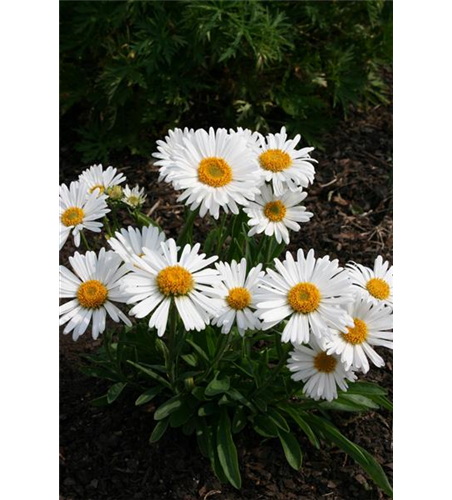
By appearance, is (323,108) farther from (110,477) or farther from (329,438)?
(110,477)

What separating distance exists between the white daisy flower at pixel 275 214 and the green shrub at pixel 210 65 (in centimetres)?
135

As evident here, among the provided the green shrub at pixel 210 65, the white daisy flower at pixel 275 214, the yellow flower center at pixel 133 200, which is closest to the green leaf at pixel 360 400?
the white daisy flower at pixel 275 214

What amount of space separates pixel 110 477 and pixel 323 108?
98.4 inches

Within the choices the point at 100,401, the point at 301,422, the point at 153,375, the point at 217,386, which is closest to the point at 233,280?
the point at 217,386

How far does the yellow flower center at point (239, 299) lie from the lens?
83.5 inches

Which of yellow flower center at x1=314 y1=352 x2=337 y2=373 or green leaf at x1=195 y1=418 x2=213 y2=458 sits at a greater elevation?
yellow flower center at x1=314 y1=352 x2=337 y2=373

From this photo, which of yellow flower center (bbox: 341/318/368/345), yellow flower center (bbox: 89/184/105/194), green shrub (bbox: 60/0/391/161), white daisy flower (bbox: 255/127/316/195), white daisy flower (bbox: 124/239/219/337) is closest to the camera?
white daisy flower (bbox: 124/239/219/337)

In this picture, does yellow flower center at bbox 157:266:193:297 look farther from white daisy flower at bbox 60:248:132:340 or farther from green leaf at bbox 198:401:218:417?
green leaf at bbox 198:401:218:417

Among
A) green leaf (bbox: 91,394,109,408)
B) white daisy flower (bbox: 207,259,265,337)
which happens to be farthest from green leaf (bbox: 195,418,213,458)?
white daisy flower (bbox: 207,259,265,337)

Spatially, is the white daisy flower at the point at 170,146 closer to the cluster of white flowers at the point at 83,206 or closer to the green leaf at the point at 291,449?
the cluster of white flowers at the point at 83,206

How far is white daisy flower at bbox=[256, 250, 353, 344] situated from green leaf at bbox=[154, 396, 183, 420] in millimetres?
538

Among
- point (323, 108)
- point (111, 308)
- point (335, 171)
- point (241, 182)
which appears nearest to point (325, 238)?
point (335, 171)

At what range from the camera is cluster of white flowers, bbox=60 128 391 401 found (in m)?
1.99

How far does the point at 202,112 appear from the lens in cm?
414
